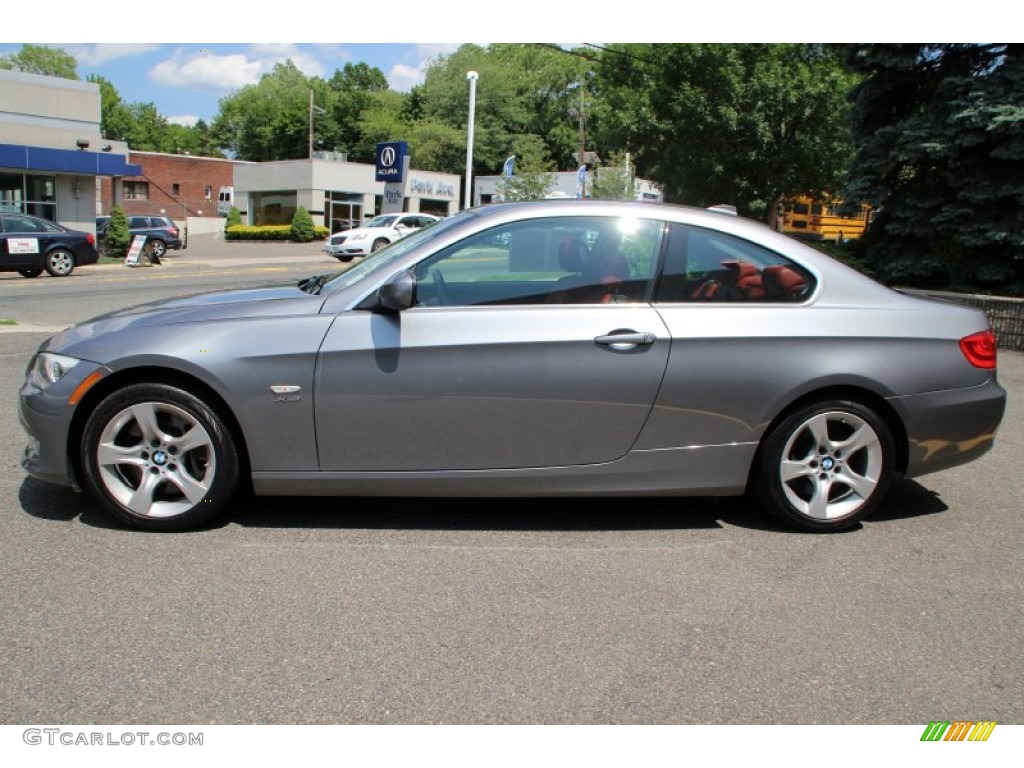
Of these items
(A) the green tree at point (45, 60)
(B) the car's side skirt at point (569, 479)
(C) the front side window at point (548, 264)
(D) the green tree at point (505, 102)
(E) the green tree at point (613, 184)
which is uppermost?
(A) the green tree at point (45, 60)

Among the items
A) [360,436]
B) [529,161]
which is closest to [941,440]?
[360,436]

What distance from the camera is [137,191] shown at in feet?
213

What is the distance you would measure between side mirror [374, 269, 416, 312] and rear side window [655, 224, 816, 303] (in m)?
1.22

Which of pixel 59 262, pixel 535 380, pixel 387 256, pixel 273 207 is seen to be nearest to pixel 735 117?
pixel 59 262

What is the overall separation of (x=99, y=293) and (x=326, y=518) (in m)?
14.9

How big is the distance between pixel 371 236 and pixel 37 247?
1165cm

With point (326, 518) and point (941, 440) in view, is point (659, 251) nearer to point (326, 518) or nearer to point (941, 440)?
point (941, 440)

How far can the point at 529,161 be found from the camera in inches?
1106

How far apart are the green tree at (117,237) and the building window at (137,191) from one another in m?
38.3

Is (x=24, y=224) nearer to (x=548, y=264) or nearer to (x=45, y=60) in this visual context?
(x=548, y=264)

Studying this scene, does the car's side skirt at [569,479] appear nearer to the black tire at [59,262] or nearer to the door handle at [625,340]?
the door handle at [625,340]

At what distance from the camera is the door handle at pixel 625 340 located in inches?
162

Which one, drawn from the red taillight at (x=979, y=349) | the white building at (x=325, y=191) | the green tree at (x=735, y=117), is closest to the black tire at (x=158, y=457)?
the red taillight at (x=979, y=349)
